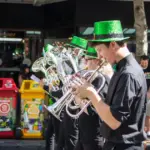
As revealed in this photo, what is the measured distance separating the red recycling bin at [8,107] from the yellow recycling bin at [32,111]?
177 mm

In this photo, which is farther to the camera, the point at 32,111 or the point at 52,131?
the point at 32,111

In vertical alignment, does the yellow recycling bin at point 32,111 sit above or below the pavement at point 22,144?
above

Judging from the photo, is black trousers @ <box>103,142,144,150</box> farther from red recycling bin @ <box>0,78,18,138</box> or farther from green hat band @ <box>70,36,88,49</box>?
red recycling bin @ <box>0,78,18,138</box>

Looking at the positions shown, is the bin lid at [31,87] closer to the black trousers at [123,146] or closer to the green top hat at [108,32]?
the green top hat at [108,32]

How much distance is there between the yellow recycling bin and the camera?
314 inches

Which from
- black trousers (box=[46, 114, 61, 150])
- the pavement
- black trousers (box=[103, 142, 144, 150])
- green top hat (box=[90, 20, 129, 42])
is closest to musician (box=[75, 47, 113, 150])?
A: green top hat (box=[90, 20, 129, 42])

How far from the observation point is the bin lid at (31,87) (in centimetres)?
797

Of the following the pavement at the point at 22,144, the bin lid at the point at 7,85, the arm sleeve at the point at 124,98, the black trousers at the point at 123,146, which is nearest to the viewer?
the arm sleeve at the point at 124,98

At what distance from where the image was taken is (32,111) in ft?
26.3

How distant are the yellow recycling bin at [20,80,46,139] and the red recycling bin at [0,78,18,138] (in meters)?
0.18

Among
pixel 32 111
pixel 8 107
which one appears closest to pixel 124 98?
pixel 32 111

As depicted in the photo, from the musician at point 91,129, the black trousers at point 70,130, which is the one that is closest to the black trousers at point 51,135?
the black trousers at point 70,130

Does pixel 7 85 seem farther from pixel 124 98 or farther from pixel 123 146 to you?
pixel 124 98

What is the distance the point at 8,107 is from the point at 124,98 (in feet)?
18.1
